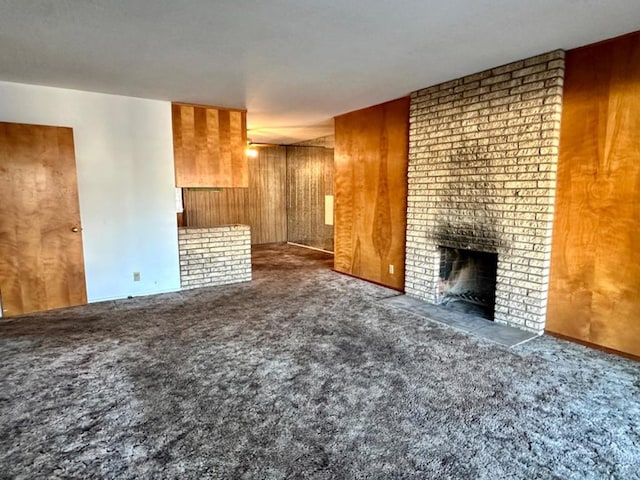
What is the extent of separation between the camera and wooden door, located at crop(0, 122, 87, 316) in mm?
4168

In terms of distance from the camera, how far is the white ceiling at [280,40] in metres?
2.49

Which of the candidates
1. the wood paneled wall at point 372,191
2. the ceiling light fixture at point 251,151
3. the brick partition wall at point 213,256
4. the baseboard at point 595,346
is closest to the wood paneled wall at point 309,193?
the ceiling light fixture at point 251,151

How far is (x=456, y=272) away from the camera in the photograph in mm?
4809

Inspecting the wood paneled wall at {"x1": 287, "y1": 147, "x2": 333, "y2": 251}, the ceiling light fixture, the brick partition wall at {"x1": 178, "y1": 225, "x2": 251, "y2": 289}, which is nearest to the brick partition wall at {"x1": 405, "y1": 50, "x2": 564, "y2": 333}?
the brick partition wall at {"x1": 178, "y1": 225, "x2": 251, "y2": 289}

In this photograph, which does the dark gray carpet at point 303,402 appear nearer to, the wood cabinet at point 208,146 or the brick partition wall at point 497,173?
the brick partition wall at point 497,173

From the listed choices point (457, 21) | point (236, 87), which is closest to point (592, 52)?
point (457, 21)

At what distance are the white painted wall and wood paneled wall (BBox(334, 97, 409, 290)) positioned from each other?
272 centimetres

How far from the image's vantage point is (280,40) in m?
3.00

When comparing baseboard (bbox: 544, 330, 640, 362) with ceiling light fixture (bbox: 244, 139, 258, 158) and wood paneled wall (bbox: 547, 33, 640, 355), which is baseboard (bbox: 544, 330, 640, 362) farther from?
ceiling light fixture (bbox: 244, 139, 258, 158)

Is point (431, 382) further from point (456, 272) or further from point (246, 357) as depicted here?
point (456, 272)

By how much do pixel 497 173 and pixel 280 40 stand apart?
2.55 meters

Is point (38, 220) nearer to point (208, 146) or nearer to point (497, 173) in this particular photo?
point (208, 146)

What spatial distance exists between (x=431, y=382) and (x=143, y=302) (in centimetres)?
377

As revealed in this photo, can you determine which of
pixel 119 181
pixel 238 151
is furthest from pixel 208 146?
pixel 119 181
